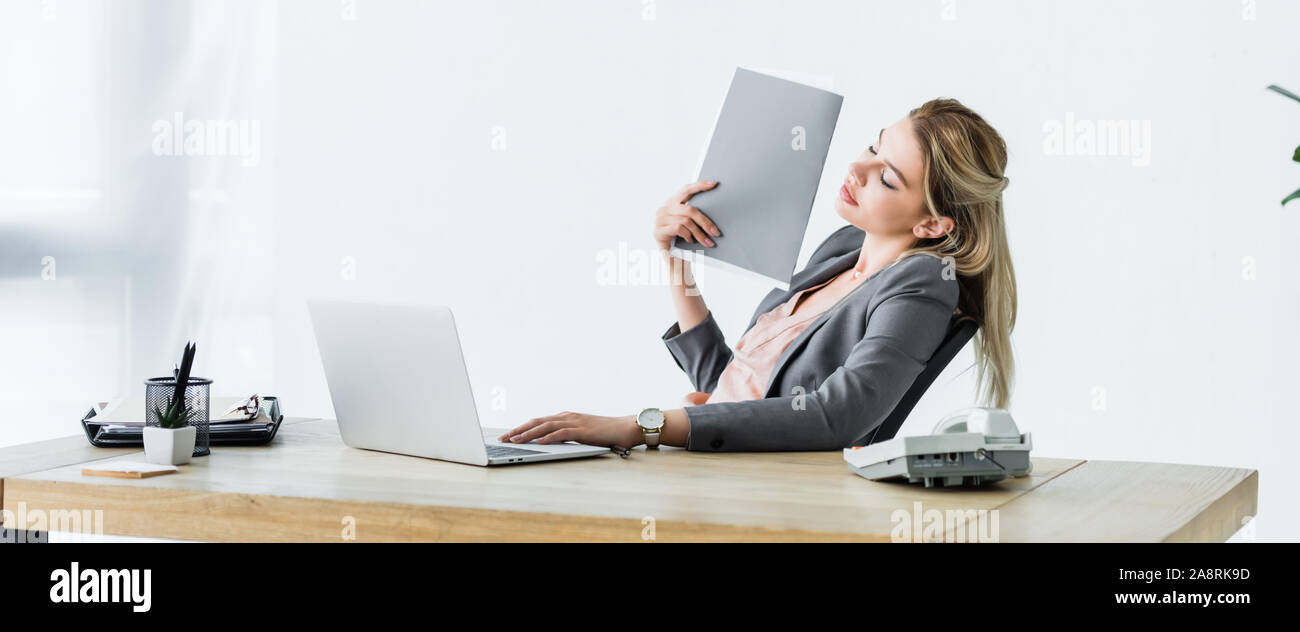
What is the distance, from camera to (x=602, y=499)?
1127mm

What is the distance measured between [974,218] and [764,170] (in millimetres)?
366

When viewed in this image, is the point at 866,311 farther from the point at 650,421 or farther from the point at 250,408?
the point at 250,408

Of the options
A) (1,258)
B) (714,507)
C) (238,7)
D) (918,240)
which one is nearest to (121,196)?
(1,258)

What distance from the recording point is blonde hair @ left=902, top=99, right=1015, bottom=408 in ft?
5.89

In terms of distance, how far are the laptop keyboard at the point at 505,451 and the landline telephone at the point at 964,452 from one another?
0.45 meters

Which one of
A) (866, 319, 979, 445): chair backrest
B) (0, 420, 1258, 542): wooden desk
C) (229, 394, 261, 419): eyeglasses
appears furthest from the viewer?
(866, 319, 979, 445): chair backrest

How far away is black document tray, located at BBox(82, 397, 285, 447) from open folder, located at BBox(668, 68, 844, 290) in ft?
2.22

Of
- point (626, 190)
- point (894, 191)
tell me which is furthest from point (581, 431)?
point (626, 190)

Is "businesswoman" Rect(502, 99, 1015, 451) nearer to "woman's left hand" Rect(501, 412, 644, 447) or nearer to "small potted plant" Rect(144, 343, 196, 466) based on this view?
"woman's left hand" Rect(501, 412, 644, 447)

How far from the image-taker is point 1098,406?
3.05 m

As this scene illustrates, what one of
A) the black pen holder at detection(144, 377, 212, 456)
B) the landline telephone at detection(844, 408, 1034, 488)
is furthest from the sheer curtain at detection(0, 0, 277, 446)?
the landline telephone at detection(844, 408, 1034, 488)

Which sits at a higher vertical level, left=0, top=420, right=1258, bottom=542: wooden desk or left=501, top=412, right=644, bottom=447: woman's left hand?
left=501, top=412, right=644, bottom=447: woman's left hand
